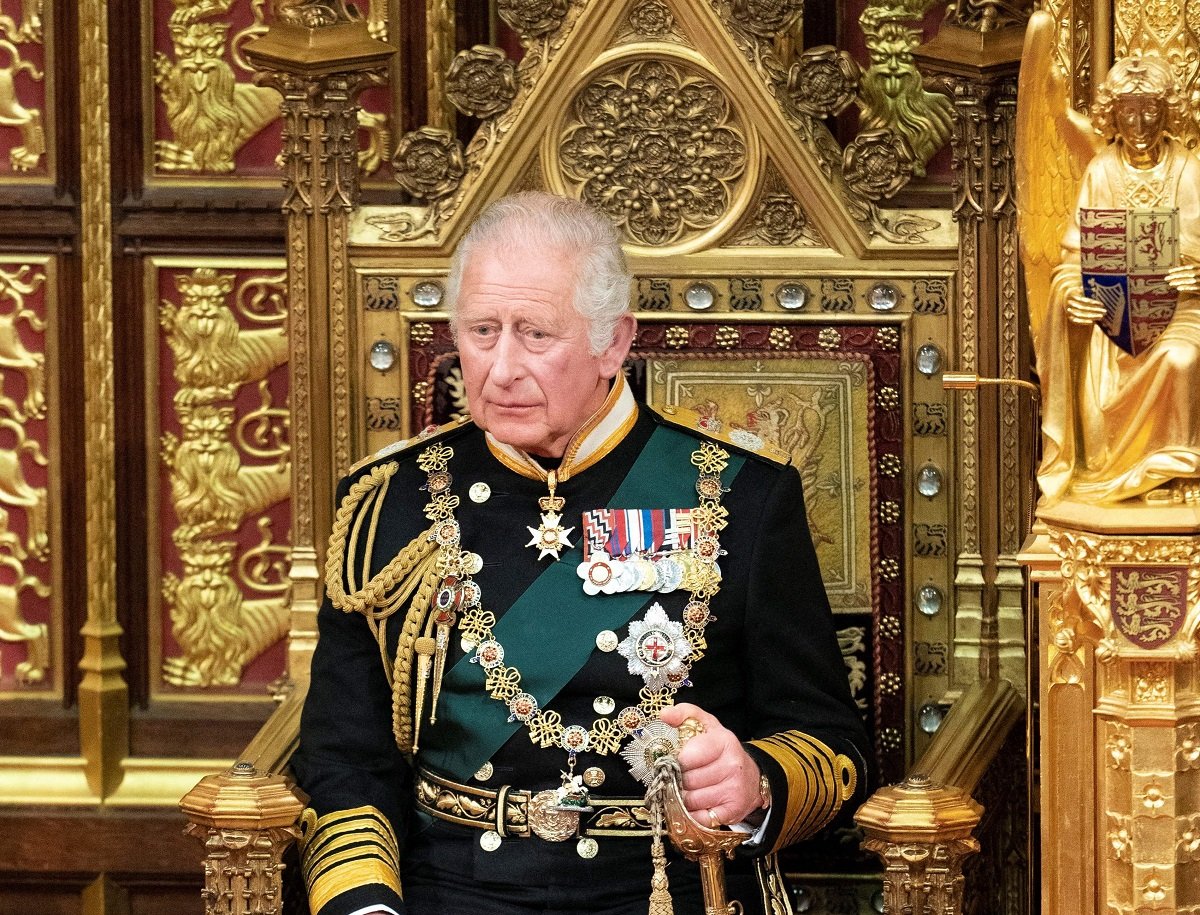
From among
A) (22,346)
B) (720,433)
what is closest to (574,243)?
(720,433)

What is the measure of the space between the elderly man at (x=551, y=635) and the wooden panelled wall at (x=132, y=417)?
3.65 feet

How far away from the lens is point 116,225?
15.1 feet

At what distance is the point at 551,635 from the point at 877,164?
3.64 feet

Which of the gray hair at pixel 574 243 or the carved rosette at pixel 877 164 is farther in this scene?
the carved rosette at pixel 877 164

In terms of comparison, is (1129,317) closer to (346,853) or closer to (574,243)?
(574,243)

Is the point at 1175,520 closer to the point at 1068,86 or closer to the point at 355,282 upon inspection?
the point at 1068,86

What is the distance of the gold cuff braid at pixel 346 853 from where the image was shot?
3.36 metres

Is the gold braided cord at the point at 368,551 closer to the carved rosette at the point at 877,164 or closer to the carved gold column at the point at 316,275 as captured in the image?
the carved gold column at the point at 316,275

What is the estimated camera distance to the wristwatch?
3281mm

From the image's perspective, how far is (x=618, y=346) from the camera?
11.7ft

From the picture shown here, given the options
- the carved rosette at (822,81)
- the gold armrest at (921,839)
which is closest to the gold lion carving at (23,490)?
the carved rosette at (822,81)

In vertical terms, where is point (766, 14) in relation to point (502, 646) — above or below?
above

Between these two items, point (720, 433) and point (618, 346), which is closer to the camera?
point (618, 346)

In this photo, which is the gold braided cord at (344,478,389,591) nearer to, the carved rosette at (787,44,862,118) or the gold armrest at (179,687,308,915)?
the gold armrest at (179,687,308,915)
